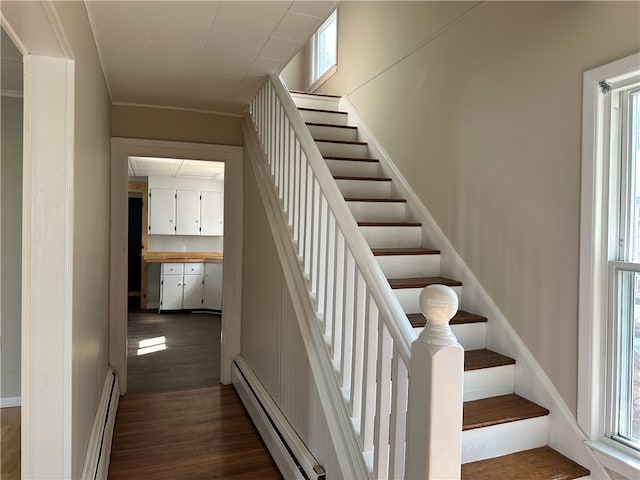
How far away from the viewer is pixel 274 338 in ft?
9.00

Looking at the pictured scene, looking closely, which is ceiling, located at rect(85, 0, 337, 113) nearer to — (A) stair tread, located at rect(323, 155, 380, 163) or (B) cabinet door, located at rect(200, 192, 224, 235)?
(A) stair tread, located at rect(323, 155, 380, 163)

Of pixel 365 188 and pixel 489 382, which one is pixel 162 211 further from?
pixel 489 382

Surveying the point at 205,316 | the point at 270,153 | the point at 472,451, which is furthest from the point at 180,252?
the point at 472,451

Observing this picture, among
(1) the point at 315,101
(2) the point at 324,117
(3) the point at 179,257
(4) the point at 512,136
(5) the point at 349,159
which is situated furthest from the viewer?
(3) the point at 179,257

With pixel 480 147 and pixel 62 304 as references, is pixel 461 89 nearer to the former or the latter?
pixel 480 147

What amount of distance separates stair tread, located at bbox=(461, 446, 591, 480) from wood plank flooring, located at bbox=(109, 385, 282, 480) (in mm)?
1135

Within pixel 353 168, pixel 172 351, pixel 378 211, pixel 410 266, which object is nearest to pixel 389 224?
pixel 378 211

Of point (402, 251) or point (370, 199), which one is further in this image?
point (370, 199)

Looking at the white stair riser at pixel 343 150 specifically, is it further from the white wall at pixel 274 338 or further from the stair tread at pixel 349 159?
the white wall at pixel 274 338

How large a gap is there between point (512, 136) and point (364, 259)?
1.18 metres

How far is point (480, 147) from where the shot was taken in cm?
248

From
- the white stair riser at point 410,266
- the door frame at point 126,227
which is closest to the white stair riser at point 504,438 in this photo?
the white stair riser at point 410,266

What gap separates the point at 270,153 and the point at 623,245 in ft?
6.76

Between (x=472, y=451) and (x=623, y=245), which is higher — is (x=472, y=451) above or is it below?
below
